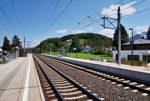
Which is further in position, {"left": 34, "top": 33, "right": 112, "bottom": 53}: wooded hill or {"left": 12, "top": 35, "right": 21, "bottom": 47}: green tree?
{"left": 12, "top": 35, "right": 21, "bottom": 47}: green tree

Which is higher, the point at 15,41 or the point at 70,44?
the point at 15,41

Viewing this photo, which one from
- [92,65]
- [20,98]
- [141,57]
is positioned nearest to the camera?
[20,98]

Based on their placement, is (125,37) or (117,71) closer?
(117,71)

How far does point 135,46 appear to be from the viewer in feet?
104

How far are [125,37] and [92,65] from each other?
5009 cm

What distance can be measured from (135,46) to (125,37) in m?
28.7

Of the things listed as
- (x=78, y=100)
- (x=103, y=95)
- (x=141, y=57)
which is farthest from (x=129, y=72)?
(x=141, y=57)

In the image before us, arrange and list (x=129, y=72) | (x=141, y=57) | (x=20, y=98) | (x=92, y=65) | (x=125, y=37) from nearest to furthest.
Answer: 1. (x=20, y=98)
2. (x=129, y=72)
3. (x=92, y=65)
4. (x=141, y=57)
5. (x=125, y=37)

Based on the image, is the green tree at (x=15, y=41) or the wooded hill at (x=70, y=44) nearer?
the wooded hill at (x=70, y=44)

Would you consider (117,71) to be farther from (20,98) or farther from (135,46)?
(135,46)

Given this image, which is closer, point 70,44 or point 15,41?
point 70,44

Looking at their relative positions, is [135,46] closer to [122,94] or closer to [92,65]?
[92,65]

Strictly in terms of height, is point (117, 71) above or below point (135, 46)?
below

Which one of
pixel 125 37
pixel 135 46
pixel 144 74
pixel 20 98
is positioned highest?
pixel 125 37
